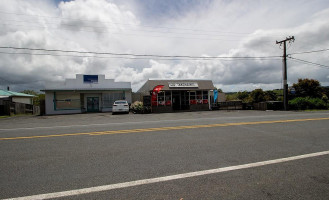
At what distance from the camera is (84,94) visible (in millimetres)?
24094

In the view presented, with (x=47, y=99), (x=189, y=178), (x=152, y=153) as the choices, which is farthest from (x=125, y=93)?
(x=189, y=178)

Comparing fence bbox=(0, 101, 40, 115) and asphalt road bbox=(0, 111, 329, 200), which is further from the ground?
fence bbox=(0, 101, 40, 115)

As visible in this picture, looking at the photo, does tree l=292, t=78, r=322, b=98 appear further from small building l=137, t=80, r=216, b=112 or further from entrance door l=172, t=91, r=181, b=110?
entrance door l=172, t=91, r=181, b=110

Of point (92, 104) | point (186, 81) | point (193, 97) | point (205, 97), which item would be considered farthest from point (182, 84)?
point (92, 104)

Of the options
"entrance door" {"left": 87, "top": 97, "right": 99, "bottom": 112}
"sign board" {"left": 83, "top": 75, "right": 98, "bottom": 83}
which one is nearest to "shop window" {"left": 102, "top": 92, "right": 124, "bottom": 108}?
"entrance door" {"left": 87, "top": 97, "right": 99, "bottom": 112}

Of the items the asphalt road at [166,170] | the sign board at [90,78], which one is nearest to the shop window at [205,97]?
the sign board at [90,78]

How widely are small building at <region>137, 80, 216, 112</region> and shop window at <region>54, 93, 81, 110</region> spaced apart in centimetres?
922

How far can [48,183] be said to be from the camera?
3008mm

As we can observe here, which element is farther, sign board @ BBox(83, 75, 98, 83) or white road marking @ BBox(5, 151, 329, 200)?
sign board @ BBox(83, 75, 98, 83)

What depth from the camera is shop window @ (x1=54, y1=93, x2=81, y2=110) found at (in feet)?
75.2

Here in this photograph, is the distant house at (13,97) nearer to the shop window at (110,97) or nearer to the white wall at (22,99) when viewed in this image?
the white wall at (22,99)

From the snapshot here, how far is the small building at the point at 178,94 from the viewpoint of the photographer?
23.0m

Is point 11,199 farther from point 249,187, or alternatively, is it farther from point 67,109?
point 67,109

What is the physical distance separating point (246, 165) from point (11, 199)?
13.5 feet
